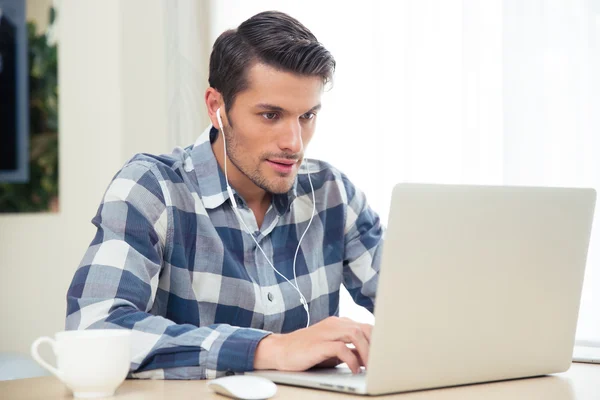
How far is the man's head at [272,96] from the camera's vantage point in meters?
1.47

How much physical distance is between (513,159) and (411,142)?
283 mm

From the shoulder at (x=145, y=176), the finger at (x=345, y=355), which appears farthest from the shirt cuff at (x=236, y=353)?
the shoulder at (x=145, y=176)

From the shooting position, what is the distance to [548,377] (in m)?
1.12

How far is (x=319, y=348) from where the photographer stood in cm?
105

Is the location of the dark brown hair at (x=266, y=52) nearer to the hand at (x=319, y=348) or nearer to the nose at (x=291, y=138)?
the nose at (x=291, y=138)

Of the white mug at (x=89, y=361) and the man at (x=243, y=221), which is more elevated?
the man at (x=243, y=221)

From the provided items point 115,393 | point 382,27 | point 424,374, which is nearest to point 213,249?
point 115,393

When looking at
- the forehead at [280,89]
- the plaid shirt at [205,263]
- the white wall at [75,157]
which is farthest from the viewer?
the white wall at [75,157]

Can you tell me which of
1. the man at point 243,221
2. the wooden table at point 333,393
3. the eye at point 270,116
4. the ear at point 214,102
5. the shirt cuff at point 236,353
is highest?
the ear at point 214,102

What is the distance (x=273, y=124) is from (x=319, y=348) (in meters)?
0.55

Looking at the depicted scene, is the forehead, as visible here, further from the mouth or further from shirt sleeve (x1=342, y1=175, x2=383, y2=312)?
shirt sleeve (x1=342, y1=175, x2=383, y2=312)

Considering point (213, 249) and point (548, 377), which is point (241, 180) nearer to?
point (213, 249)

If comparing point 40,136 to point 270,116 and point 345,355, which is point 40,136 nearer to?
point 270,116

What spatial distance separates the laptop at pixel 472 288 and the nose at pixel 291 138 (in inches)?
19.7
